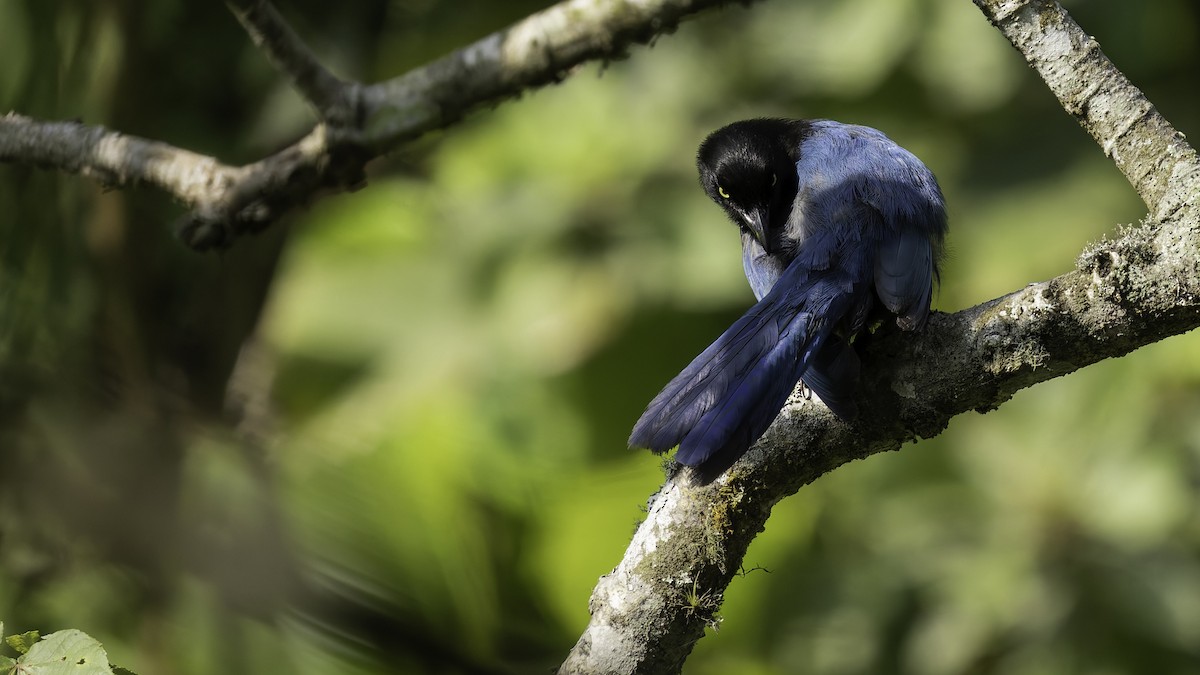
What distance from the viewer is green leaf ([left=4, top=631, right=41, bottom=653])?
1.59 metres

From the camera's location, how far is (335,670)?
142 inches

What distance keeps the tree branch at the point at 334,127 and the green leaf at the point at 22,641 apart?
4.33 ft

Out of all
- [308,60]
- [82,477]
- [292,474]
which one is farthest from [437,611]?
[308,60]

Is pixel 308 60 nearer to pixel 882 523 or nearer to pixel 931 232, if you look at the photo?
pixel 931 232

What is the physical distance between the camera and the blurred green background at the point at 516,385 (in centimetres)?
379

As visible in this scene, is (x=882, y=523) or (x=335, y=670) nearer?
(x=335, y=670)

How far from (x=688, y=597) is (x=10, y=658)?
44.8 inches

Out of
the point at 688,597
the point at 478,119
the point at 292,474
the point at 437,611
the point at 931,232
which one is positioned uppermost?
the point at 478,119

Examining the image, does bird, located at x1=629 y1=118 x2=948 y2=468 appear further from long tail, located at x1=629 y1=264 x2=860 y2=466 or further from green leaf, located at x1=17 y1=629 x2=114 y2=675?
green leaf, located at x1=17 y1=629 x2=114 y2=675

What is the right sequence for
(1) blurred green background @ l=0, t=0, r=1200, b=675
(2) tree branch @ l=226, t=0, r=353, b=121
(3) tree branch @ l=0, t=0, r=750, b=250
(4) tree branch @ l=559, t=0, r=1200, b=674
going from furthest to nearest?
(1) blurred green background @ l=0, t=0, r=1200, b=675
(3) tree branch @ l=0, t=0, r=750, b=250
(2) tree branch @ l=226, t=0, r=353, b=121
(4) tree branch @ l=559, t=0, r=1200, b=674

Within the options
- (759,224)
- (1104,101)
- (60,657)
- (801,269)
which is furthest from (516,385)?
(60,657)

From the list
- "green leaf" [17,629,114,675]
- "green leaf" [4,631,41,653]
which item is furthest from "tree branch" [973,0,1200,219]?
"green leaf" [4,631,41,653]

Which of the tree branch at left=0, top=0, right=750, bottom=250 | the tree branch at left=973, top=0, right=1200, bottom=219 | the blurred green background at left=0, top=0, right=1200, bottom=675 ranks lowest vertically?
the blurred green background at left=0, top=0, right=1200, bottom=675

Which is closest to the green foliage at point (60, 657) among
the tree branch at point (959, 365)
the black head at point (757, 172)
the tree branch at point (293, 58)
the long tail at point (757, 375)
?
the tree branch at point (959, 365)
